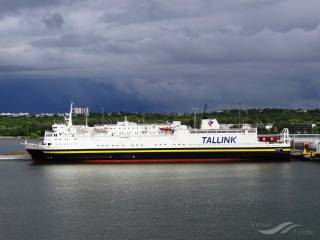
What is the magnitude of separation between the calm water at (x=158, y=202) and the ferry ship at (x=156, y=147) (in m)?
6.33

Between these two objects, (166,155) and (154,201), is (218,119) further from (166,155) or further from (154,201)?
(154,201)

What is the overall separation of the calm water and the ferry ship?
633cm

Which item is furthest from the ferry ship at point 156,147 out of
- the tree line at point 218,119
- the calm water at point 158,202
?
the tree line at point 218,119

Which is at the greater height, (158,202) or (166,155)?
(166,155)

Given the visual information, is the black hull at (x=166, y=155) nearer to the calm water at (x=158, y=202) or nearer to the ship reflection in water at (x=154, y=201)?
the ship reflection in water at (x=154, y=201)

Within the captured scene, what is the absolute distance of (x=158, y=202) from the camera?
37375mm

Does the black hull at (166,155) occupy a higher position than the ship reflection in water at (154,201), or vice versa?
the black hull at (166,155)

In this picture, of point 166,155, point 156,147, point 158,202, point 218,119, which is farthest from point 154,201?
point 218,119

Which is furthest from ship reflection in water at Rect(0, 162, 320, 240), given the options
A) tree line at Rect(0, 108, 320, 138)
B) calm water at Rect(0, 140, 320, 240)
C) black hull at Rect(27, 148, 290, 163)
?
tree line at Rect(0, 108, 320, 138)

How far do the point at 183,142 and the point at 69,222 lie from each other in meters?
31.8

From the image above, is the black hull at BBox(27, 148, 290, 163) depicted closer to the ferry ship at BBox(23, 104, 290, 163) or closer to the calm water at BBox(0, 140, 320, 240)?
the ferry ship at BBox(23, 104, 290, 163)

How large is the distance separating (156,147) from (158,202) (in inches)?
1000

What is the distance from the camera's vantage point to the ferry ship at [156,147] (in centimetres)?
6219

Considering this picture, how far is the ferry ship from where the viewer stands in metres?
62.2
